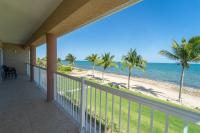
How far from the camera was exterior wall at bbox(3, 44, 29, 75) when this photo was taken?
9281mm

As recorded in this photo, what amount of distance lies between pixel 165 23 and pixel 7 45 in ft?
115

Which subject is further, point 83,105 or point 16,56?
point 16,56

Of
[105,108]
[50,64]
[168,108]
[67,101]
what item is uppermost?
[50,64]

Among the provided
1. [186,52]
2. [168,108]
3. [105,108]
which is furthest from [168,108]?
[186,52]

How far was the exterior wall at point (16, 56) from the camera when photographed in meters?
9.28

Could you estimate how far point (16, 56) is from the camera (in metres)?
9.72

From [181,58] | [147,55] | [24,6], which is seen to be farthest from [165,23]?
[24,6]

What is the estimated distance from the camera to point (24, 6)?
2.91 meters

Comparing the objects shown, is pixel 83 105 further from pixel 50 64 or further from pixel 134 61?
pixel 134 61

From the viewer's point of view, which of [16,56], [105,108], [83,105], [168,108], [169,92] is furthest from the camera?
[169,92]

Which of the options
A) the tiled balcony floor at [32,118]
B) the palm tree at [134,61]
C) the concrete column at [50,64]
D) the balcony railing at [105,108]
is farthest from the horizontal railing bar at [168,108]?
the palm tree at [134,61]

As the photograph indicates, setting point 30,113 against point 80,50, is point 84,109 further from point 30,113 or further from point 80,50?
point 80,50

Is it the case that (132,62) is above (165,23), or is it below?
below

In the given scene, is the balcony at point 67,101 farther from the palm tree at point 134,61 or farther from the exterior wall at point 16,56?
the palm tree at point 134,61
